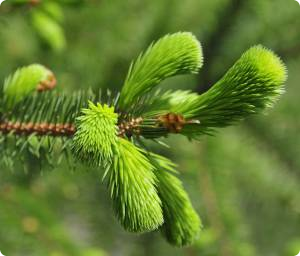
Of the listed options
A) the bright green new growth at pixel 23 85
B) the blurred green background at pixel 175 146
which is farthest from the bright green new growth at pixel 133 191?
the blurred green background at pixel 175 146

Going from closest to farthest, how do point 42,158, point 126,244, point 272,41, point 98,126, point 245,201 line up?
point 98,126 < point 42,158 < point 272,41 < point 126,244 < point 245,201

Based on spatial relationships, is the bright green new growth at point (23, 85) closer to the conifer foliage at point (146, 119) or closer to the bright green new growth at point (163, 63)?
the conifer foliage at point (146, 119)

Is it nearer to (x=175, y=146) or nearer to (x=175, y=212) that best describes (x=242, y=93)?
(x=175, y=212)

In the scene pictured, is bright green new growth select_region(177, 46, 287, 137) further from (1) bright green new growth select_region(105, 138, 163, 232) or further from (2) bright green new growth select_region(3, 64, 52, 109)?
(2) bright green new growth select_region(3, 64, 52, 109)

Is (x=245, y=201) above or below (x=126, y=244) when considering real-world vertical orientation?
above

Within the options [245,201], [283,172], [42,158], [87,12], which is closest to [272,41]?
[283,172]

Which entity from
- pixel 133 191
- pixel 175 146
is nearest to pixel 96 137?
pixel 133 191

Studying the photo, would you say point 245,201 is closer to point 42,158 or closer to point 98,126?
point 42,158
